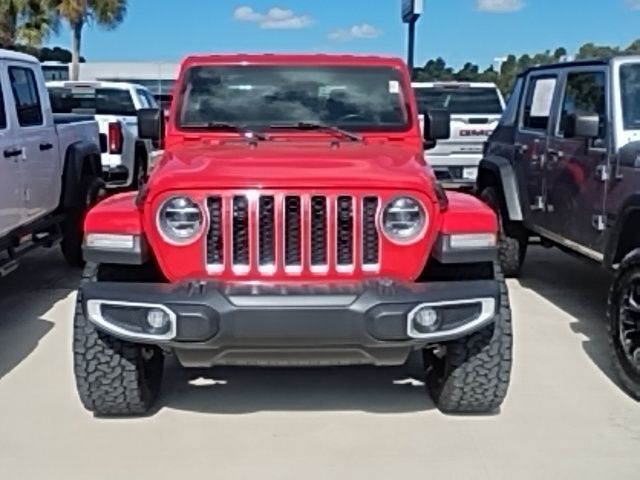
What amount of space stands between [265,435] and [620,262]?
7.94ft

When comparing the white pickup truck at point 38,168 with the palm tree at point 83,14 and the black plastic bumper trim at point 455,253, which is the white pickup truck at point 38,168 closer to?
the black plastic bumper trim at point 455,253

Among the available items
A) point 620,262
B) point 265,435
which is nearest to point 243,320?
point 265,435

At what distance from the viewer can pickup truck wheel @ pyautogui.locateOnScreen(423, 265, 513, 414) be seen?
14.1 feet

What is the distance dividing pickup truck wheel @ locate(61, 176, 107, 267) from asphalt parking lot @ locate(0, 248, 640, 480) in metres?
2.25

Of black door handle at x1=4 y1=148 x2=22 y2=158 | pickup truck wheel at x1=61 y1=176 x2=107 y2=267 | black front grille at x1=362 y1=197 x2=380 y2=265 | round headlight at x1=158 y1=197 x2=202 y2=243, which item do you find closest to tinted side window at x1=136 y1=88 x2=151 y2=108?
pickup truck wheel at x1=61 y1=176 x2=107 y2=267

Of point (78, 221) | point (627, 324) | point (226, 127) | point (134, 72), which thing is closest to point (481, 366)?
point (627, 324)

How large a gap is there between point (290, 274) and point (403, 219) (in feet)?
1.86

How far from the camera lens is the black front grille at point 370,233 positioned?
12.8ft

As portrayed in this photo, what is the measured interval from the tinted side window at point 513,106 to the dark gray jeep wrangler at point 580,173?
10 mm

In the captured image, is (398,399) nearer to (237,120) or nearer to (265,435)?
(265,435)

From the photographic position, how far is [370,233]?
12.9 ft

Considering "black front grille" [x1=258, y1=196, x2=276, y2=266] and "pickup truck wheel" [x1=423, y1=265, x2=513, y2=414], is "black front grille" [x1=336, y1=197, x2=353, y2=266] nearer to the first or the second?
"black front grille" [x1=258, y1=196, x2=276, y2=266]

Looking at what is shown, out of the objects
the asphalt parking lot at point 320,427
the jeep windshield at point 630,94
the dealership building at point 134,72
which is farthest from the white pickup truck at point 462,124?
the dealership building at point 134,72

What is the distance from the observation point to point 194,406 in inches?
183
